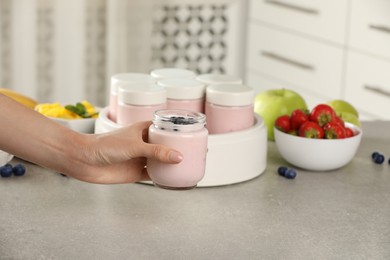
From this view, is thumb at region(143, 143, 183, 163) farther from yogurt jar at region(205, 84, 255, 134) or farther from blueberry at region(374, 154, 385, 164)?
blueberry at region(374, 154, 385, 164)

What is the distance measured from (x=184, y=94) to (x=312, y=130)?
1.05 ft

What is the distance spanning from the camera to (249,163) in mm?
1808

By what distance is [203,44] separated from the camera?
4.62 meters

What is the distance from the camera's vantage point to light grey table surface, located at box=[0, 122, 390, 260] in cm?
141

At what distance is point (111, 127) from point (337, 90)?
8.02 ft

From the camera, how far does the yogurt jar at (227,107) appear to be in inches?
70.4

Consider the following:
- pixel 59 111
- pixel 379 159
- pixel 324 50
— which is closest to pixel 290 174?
pixel 379 159

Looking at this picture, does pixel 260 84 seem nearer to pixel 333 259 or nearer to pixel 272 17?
pixel 272 17

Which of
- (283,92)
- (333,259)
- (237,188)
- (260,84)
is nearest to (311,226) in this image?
(333,259)

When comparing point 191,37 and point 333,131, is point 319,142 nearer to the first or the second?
point 333,131

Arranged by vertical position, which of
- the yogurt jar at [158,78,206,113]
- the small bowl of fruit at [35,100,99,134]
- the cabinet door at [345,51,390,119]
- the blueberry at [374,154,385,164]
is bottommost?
the cabinet door at [345,51,390,119]

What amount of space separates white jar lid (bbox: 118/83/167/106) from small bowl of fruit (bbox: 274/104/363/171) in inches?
13.3

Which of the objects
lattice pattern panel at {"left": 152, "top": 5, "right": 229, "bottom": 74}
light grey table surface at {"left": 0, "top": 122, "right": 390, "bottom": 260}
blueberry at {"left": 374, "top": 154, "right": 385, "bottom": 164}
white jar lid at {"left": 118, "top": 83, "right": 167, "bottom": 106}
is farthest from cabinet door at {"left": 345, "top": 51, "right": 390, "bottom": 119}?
Answer: white jar lid at {"left": 118, "top": 83, "right": 167, "bottom": 106}

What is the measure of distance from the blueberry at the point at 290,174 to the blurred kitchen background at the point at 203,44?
200 cm
